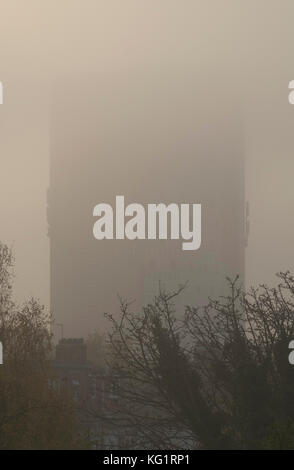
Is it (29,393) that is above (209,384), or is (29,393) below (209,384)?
below

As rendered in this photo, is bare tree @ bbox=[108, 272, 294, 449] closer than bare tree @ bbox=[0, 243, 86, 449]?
Yes

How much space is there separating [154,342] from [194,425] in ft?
3.59

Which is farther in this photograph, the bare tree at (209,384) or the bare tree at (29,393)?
the bare tree at (29,393)

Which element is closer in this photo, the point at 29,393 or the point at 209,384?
the point at 209,384

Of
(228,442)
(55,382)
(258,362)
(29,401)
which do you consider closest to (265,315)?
(258,362)

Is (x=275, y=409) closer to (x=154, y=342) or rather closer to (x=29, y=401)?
(x=154, y=342)

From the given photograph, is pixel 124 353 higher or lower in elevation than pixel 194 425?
higher

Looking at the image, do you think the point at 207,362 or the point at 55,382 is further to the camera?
the point at 55,382

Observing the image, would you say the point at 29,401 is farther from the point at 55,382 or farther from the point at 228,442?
the point at 228,442
